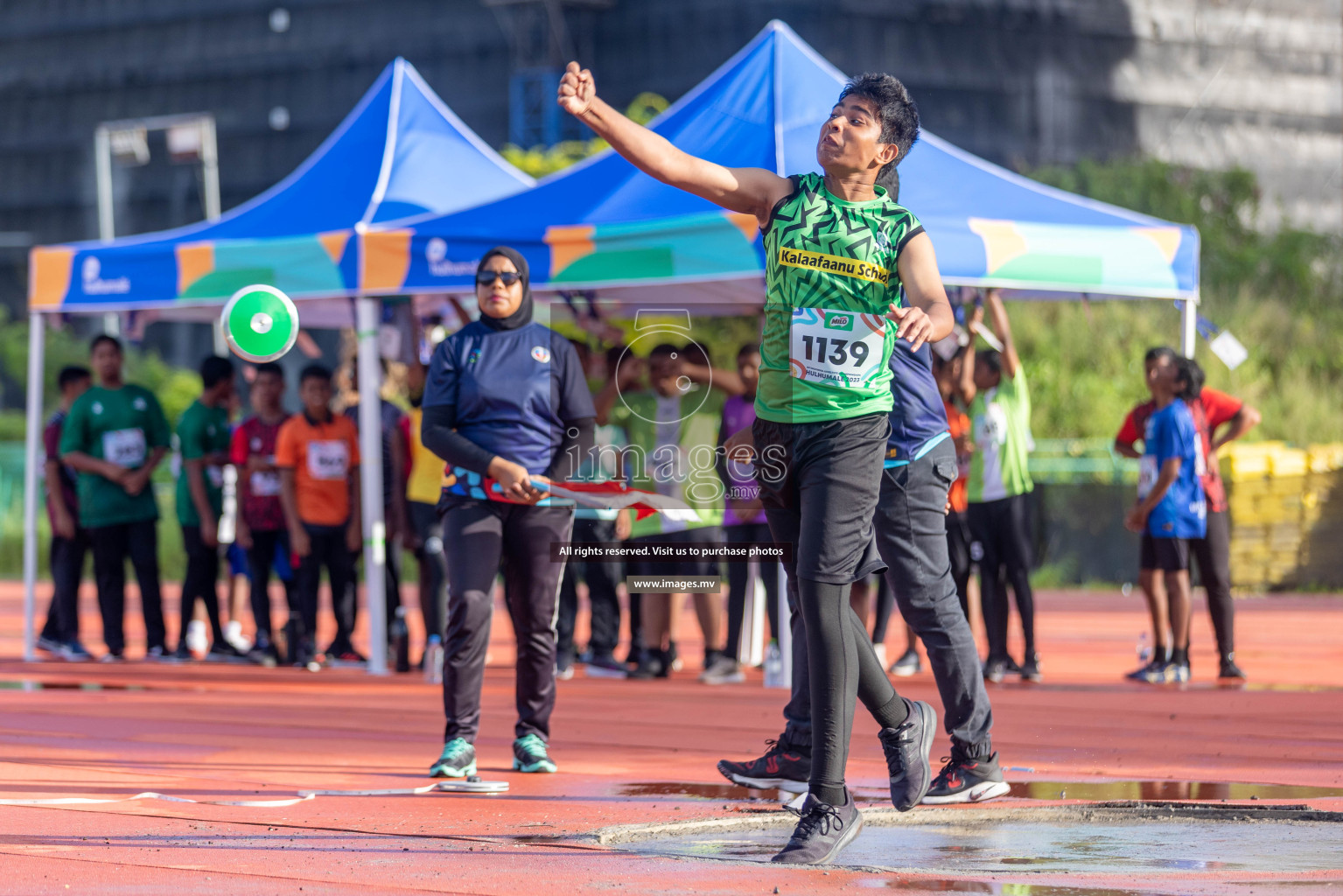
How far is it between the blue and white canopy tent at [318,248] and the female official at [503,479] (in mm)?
3896

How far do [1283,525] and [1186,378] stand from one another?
9.74 m

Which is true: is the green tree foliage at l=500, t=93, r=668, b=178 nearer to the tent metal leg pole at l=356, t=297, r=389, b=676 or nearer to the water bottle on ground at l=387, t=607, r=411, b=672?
the tent metal leg pole at l=356, t=297, r=389, b=676

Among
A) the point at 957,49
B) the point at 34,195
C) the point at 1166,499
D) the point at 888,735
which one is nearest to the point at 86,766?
the point at 888,735

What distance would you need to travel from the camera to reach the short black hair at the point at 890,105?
15.5 ft

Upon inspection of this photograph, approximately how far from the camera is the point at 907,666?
9906 millimetres

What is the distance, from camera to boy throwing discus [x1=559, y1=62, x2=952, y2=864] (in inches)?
177

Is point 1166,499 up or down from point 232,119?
down

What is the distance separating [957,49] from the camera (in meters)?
38.8

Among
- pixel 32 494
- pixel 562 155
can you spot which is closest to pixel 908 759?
pixel 32 494

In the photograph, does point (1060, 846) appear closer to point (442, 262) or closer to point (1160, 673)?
point (1160, 673)

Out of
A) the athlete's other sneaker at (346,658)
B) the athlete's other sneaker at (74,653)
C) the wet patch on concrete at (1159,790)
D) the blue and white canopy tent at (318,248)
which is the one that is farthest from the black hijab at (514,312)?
the athlete's other sneaker at (74,653)

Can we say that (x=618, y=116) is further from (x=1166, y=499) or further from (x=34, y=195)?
(x=34, y=195)

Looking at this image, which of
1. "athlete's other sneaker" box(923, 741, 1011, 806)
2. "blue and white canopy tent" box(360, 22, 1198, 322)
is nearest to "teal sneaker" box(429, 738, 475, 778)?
"athlete's other sneaker" box(923, 741, 1011, 806)

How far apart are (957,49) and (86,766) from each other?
35.0 m
